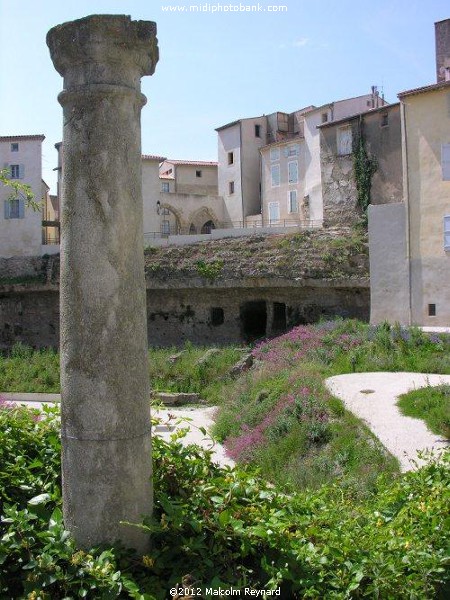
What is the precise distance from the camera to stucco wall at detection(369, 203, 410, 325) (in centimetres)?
2069

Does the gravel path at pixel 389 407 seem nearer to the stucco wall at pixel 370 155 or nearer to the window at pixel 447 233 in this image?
the window at pixel 447 233

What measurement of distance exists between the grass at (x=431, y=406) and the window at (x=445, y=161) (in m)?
10.4

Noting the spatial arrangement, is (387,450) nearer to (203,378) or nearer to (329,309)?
(203,378)

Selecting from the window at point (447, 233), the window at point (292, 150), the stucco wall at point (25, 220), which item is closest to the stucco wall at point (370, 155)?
the window at point (292, 150)

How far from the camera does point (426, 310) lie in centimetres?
2017

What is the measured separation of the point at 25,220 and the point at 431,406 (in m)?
25.9

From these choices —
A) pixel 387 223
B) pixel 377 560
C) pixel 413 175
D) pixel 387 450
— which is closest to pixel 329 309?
pixel 387 223

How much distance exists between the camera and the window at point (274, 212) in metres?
37.1

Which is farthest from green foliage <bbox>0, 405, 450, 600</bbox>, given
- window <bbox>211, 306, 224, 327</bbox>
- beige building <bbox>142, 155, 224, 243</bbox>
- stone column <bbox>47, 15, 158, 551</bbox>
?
beige building <bbox>142, 155, 224, 243</bbox>

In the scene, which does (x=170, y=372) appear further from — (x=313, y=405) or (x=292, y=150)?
(x=292, y=150)

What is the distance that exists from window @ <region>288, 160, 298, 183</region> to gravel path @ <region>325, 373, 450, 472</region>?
23491mm

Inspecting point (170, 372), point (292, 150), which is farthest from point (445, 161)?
point (292, 150)

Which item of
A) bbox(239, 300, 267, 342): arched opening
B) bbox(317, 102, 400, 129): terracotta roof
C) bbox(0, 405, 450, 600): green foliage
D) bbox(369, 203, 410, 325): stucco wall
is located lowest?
bbox(0, 405, 450, 600): green foliage

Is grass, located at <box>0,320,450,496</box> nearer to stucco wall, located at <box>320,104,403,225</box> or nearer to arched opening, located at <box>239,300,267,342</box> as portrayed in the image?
arched opening, located at <box>239,300,267,342</box>
